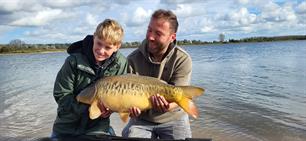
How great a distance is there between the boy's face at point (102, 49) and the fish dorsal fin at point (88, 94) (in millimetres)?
392

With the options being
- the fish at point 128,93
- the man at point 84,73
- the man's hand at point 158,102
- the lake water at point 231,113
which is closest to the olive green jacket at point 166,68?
the man at point 84,73

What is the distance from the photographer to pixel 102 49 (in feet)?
15.3

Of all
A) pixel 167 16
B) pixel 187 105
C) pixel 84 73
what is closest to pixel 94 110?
pixel 84 73

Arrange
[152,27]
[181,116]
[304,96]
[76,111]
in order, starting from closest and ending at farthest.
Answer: [76,111]
[152,27]
[181,116]
[304,96]

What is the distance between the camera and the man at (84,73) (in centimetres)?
467

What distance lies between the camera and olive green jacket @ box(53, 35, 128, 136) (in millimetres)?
→ 4859

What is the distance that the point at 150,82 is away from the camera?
4.66 meters

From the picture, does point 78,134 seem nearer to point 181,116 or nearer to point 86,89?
A: point 86,89

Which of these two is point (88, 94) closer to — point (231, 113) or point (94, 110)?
point (94, 110)

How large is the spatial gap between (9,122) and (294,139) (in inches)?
278

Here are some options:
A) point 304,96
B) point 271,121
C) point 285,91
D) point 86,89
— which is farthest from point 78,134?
A: point 285,91

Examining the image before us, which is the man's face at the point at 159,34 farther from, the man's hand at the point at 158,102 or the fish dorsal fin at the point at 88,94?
the fish dorsal fin at the point at 88,94

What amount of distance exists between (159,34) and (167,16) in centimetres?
27

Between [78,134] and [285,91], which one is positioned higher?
[78,134]
